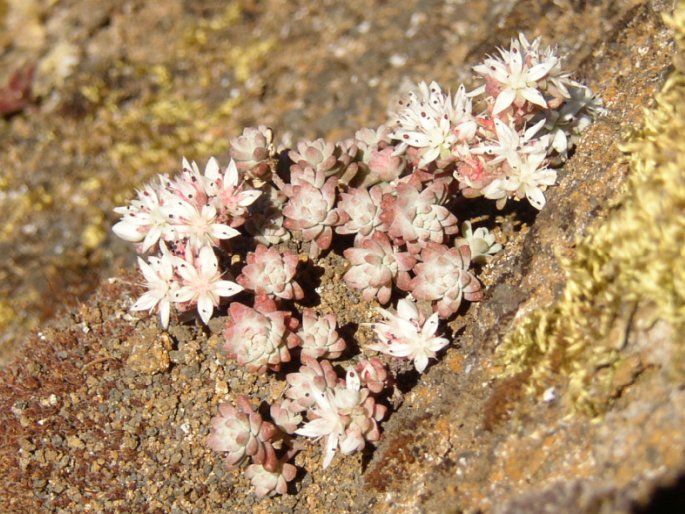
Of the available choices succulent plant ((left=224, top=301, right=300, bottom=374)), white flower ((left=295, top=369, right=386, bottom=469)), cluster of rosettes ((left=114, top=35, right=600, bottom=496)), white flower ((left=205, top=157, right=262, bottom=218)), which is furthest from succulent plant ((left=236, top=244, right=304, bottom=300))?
white flower ((left=295, top=369, right=386, bottom=469))

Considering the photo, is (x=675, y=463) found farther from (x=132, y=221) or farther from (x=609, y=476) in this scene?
(x=132, y=221)

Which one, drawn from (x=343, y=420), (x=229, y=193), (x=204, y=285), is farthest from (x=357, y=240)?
(x=343, y=420)

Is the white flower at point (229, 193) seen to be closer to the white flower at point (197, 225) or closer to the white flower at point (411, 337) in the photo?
the white flower at point (197, 225)

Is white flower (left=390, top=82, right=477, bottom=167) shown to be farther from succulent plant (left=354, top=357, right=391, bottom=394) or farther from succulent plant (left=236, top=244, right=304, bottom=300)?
succulent plant (left=354, top=357, right=391, bottom=394)

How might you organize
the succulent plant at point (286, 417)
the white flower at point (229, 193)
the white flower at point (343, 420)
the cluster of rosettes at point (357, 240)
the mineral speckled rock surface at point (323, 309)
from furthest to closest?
the white flower at point (229, 193)
the succulent plant at point (286, 417)
the cluster of rosettes at point (357, 240)
the white flower at point (343, 420)
the mineral speckled rock surface at point (323, 309)

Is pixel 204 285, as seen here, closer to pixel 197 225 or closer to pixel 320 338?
pixel 197 225

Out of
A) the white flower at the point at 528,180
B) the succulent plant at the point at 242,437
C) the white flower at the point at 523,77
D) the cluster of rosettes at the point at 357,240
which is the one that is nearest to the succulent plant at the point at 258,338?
the cluster of rosettes at the point at 357,240
